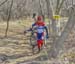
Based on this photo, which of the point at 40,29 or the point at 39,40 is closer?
the point at 40,29

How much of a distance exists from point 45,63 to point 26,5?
93.9 ft

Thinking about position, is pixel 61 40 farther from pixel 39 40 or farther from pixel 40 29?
pixel 39 40

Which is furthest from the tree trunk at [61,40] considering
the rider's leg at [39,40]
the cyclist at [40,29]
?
the rider's leg at [39,40]

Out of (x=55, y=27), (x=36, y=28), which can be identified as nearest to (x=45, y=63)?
(x=36, y=28)

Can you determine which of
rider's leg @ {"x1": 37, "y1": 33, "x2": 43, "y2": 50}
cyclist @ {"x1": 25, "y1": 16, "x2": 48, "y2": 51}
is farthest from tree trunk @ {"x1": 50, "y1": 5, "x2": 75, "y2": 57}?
rider's leg @ {"x1": 37, "y1": 33, "x2": 43, "y2": 50}

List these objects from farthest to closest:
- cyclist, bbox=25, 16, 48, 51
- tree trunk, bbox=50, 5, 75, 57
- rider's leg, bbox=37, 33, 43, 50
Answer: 1. rider's leg, bbox=37, 33, 43, 50
2. cyclist, bbox=25, 16, 48, 51
3. tree trunk, bbox=50, 5, 75, 57

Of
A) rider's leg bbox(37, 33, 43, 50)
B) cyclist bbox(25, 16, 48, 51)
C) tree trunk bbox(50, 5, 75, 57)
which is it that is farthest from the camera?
rider's leg bbox(37, 33, 43, 50)

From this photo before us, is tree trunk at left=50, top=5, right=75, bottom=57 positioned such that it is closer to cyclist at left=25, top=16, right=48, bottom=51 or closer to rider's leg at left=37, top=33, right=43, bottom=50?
cyclist at left=25, top=16, right=48, bottom=51

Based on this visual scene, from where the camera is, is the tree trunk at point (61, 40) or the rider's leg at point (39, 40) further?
the rider's leg at point (39, 40)

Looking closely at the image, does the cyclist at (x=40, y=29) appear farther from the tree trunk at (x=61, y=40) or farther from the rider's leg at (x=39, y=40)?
the tree trunk at (x=61, y=40)

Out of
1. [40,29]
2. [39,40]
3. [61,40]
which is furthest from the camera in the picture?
[39,40]

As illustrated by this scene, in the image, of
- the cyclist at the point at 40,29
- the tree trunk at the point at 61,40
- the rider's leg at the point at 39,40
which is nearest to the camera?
the tree trunk at the point at 61,40

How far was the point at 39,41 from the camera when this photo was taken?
1327 centimetres

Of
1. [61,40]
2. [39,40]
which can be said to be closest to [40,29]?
[39,40]
